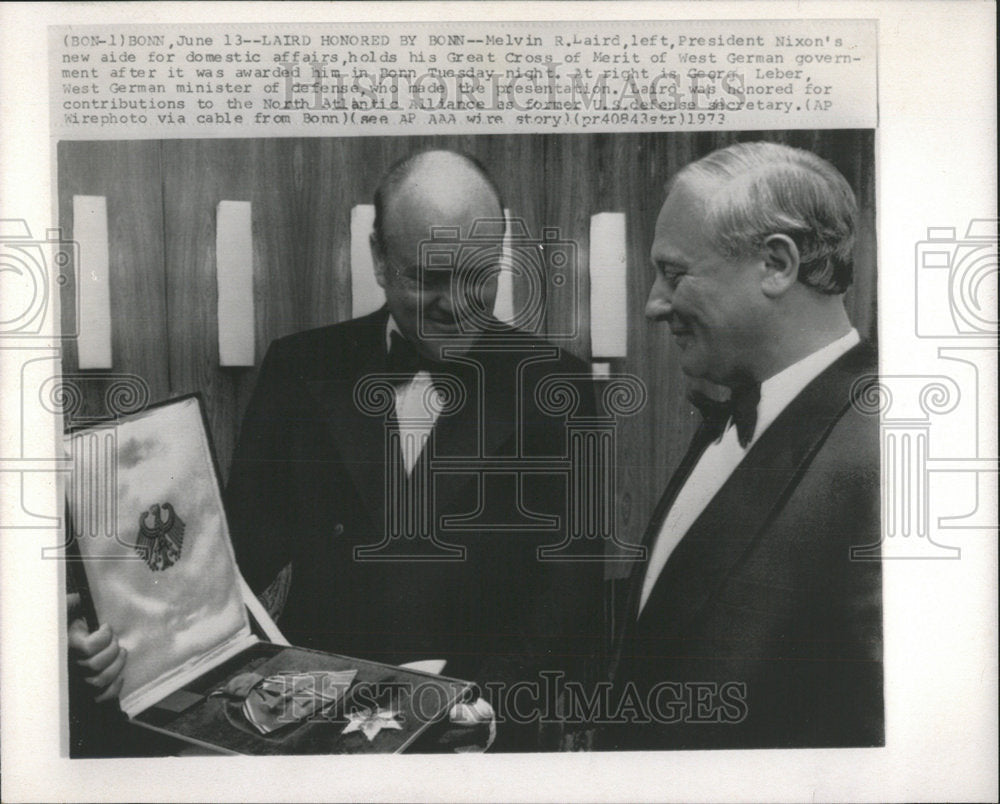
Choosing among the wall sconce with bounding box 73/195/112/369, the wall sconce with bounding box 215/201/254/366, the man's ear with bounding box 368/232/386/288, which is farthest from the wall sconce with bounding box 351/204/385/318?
the wall sconce with bounding box 73/195/112/369

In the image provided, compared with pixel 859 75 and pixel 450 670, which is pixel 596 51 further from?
pixel 450 670

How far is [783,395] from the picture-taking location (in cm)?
232

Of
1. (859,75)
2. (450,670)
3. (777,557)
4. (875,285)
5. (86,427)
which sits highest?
(859,75)

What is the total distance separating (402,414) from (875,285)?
121 cm

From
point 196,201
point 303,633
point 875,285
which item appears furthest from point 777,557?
point 196,201

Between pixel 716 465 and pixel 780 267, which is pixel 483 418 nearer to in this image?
pixel 716 465

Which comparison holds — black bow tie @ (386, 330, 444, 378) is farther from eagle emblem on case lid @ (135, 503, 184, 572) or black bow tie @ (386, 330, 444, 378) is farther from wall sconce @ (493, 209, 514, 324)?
eagle emblem on case lid @ (135, 503, 184, 572)

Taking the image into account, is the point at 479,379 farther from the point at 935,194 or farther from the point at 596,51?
the point at 935,194

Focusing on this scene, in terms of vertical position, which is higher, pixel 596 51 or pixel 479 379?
pixel 596 51

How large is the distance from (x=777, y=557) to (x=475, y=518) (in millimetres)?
749

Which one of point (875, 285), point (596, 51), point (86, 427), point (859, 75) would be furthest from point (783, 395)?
point (86, 427)

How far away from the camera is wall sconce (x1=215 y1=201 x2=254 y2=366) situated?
91.0 inches

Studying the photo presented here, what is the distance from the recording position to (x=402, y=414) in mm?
2324

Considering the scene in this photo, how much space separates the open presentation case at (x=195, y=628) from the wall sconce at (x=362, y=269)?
1.56ft
